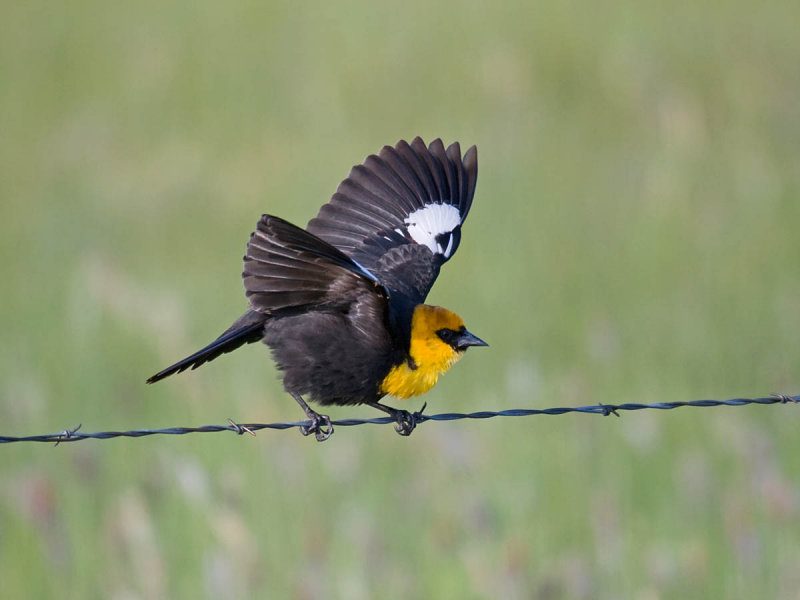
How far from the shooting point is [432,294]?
650cm

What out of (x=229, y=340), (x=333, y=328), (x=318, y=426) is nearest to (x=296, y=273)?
(x=333, y=328)

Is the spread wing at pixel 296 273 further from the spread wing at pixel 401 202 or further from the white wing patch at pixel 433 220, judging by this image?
the white wing patch at pixel 433 220

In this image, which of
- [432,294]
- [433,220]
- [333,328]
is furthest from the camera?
[432,294]

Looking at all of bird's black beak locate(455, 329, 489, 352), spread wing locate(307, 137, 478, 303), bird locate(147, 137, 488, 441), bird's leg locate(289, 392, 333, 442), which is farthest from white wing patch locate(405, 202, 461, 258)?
bird's leg locate(289, 392, 333, 442)

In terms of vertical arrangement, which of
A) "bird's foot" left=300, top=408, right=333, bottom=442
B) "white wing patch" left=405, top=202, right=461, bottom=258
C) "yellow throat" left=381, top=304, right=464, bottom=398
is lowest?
"bird's foot" left=300, top=408, right=333, bottom=442

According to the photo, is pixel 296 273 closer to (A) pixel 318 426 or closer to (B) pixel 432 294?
(A) pixel 318 426

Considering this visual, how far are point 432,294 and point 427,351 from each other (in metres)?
2.80

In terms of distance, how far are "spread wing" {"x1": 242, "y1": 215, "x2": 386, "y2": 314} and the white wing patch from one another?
113 cm

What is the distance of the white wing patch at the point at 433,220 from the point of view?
473 centimetres

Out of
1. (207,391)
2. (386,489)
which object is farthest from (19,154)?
(386,489)

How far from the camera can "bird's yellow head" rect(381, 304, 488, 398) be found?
12.2 feet

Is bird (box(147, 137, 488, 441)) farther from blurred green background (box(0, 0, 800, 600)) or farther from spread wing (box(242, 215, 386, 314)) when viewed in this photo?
blurred green background (box(0, 0, 800, 600))

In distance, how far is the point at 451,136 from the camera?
8.16 m

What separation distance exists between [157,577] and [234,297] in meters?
2.22
